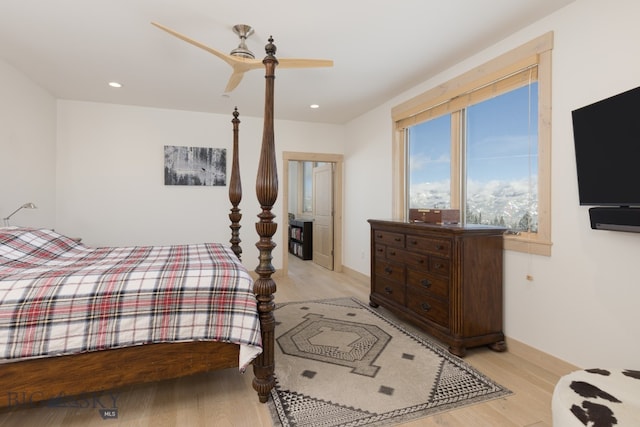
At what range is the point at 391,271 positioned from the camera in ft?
11.1

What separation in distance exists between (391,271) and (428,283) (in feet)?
1.89

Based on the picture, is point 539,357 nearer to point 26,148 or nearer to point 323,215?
point 323,215

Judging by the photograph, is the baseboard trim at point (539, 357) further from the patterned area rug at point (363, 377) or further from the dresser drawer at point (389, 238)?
the dresser drawer at point (389, 238)

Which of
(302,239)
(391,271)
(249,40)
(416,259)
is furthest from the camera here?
(302,239)

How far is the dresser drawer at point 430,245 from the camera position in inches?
104

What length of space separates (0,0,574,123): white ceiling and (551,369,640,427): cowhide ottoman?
221 centimetres

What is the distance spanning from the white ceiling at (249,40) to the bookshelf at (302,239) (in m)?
3.34

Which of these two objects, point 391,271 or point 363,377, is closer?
point 363,377

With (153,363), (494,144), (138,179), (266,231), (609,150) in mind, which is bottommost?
(153,363)

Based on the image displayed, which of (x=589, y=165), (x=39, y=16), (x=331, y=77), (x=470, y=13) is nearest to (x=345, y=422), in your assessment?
(x=589, y=165)

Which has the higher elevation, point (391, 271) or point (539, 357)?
point (391, 271)

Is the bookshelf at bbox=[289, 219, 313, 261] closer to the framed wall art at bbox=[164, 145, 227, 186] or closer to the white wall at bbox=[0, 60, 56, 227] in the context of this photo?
the framed wall art at bbox=[164, 145, 227, 186]

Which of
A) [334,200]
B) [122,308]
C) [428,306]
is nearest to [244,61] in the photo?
[122,308]

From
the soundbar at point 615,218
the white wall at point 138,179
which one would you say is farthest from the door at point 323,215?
the soundbar at point 615,218
